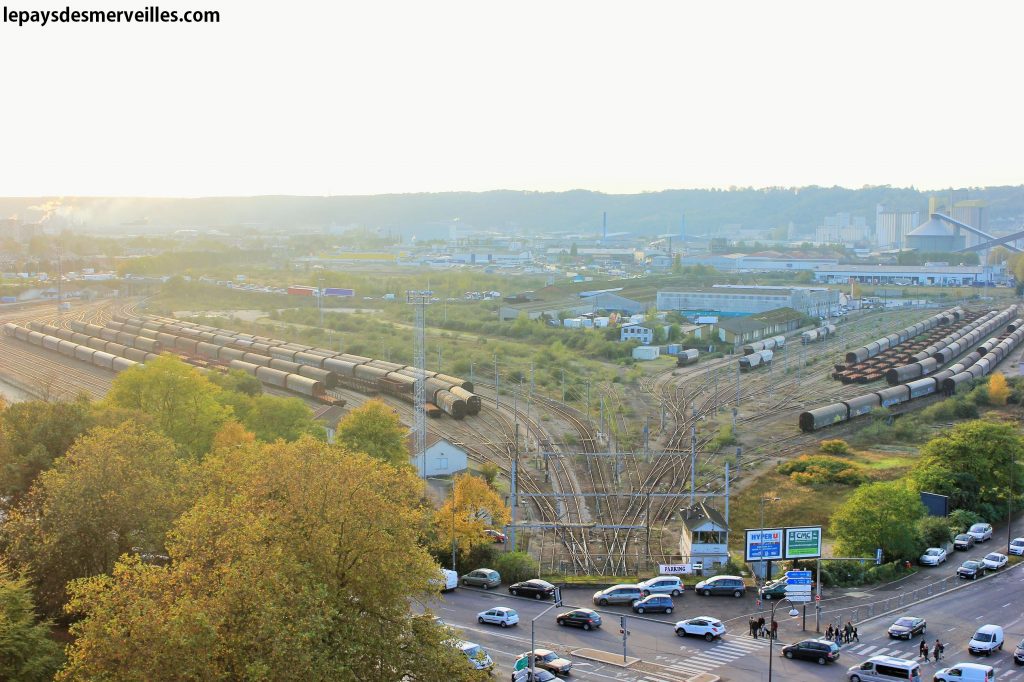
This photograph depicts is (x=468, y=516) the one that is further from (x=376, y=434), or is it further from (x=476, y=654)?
(x=476, y=654)

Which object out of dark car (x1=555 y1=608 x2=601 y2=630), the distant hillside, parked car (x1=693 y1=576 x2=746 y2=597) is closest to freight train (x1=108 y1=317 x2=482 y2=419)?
parked car (x1=693 y1=576 x2=746 y2=597)

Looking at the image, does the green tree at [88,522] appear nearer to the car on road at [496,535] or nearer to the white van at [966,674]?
the car on road at [496,535]

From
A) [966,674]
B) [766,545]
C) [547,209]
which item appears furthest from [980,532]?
[547,209]

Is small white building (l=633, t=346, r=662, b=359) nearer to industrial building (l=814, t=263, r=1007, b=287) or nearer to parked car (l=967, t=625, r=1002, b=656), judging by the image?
parked car (l=967, t=625, r=1002, b=656)

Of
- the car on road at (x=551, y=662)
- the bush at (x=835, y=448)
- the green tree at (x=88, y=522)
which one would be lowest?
the bush at (x=835, y=448)

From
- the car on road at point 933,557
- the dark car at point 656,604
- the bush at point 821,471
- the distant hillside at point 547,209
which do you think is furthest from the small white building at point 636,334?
the distant hillside at point 547,209

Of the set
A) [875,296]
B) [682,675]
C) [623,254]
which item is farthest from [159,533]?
[623,254]
